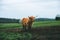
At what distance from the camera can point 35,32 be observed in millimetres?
1924

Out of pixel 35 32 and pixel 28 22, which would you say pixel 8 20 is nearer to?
pixel 28 22

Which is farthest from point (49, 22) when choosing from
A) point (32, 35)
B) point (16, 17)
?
point (16, 17)

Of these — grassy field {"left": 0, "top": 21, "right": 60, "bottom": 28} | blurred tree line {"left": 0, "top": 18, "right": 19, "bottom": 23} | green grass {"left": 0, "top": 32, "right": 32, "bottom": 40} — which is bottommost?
green grass {"left": 0, "top": 32, "right": 32, "bottom": 40}

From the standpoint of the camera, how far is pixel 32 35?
1.92m

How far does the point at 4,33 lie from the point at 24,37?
30cm

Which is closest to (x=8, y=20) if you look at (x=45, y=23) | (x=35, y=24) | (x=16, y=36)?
(x=16, y=36)

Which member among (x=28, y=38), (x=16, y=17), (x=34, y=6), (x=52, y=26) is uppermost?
(x=34, y=6)

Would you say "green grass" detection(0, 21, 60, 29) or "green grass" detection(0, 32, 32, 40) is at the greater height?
"green grass" detection(0, 21, 60, 29)

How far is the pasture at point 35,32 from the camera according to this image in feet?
6.26

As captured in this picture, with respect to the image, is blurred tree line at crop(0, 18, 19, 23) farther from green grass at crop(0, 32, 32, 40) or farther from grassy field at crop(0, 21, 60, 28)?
green grass at crop(0, 32, 32, 40)

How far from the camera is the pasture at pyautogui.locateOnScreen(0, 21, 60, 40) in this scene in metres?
1.91

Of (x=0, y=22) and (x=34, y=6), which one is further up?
(x=34, y=6)

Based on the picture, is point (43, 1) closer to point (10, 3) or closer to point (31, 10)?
point (31, 10)

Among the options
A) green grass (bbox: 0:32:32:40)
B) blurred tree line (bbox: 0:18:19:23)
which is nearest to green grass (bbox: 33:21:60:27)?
green grass (bbox: 0:32:32:40)
